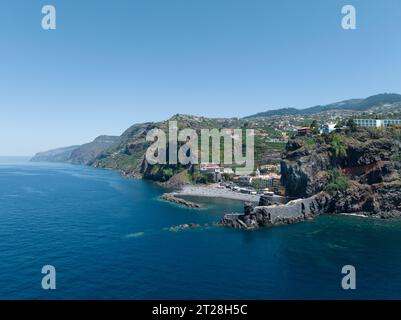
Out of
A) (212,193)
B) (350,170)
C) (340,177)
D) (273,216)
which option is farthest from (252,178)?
(273,216)

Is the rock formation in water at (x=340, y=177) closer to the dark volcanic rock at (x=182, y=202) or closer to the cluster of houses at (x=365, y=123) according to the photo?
the cluster of houses at (x=365, y=123)

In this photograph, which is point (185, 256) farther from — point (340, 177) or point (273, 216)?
point (340, 177)

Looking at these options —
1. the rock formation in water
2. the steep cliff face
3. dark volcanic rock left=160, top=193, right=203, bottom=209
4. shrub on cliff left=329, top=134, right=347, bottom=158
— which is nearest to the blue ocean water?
the rock formation in water

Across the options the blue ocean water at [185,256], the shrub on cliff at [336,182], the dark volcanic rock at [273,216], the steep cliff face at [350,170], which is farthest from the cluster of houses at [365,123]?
the blue ocean water at [185,256]

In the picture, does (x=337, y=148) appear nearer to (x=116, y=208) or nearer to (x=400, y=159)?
(x=400, y=159)

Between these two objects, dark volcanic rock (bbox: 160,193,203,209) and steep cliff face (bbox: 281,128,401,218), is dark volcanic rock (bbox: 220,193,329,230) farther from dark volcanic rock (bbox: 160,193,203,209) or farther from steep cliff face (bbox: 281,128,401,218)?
dark volcanic rock (bbox: 160,193,203,209)

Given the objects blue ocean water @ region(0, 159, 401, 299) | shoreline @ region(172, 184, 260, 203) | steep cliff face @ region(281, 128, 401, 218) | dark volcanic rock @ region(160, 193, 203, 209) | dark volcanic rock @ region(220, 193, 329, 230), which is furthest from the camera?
shoreline @ region(172, 184, 260, 203)
